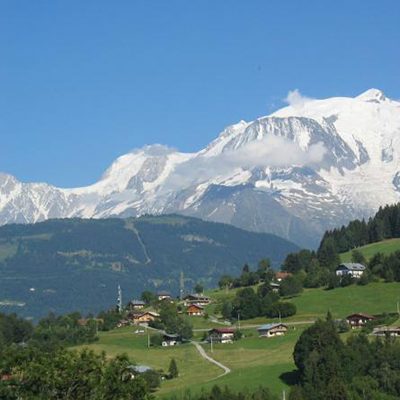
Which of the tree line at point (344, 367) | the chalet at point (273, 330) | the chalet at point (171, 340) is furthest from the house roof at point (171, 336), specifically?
the tree line at point (344, 367)

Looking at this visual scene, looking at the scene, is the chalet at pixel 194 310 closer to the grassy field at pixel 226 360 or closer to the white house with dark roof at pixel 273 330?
the grassy field at pixel 226 360

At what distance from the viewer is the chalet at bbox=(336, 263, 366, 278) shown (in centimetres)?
17743

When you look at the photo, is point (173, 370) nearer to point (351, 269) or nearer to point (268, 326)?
point (268, 326)

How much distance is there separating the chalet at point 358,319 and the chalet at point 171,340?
76.6ft

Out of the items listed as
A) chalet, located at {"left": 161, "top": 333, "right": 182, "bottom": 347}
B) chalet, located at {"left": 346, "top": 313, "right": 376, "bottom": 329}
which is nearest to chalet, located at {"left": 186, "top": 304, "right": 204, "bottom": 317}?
chalet, located at {"left": 161, "top": 333, "right": 182, "bottom": 347}

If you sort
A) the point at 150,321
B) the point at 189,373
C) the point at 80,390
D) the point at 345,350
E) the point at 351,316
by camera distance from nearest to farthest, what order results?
1. the point at 80,390
2. the point at 345,350
3. the point at 189,373
4. the point at 351,316
5. the point at 150,321

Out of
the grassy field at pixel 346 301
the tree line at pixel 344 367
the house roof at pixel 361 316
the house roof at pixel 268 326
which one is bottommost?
the tree line at pixel 344 367

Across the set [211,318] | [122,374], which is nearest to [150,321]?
[211,318]

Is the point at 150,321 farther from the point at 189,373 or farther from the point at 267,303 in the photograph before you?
the point at 189,373

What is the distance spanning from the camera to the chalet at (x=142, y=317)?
17859 centimetres

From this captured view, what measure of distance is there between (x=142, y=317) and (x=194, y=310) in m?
8.73

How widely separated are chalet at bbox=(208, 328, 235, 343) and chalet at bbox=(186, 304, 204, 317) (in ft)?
105

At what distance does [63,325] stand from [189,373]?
5592cm

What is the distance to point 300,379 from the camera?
362ft
